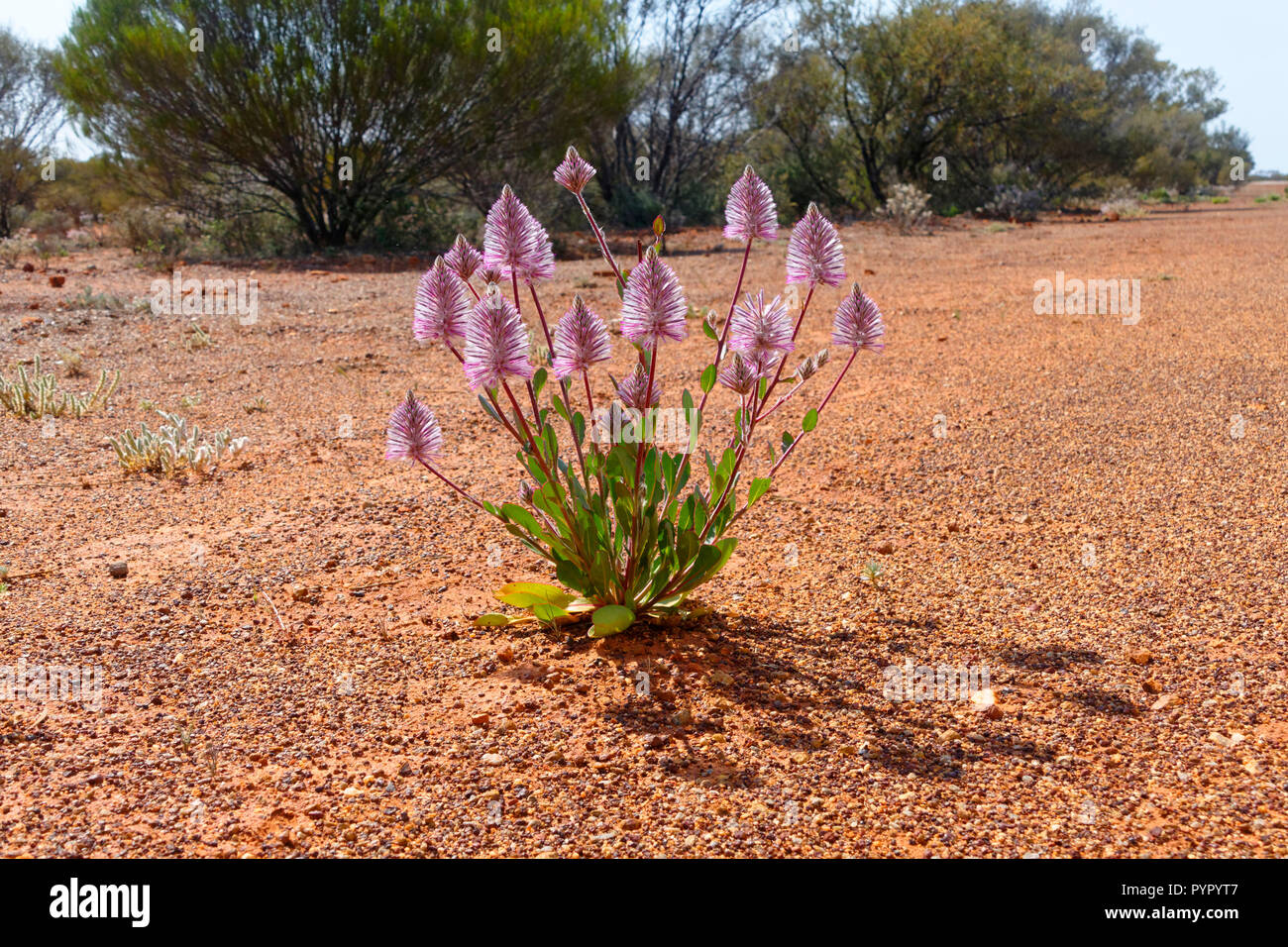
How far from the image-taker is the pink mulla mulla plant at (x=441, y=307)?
2.31 meters

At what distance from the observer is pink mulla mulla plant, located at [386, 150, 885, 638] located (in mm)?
2191

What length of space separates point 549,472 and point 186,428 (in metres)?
3.18

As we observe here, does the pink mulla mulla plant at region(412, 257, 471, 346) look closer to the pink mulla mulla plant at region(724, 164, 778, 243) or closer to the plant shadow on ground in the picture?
the pink mulla mulla plant at region(724, 164, 778, 243)

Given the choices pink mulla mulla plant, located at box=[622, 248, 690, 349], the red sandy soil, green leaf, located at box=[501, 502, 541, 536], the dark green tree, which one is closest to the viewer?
the red sandy soil

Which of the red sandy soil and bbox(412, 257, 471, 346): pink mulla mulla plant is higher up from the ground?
bbox(412, 257, 471, 346): pink mulla mulla plant

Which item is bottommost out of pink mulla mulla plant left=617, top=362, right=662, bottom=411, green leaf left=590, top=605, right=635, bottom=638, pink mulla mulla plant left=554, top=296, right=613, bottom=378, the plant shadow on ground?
the plant shadow on ground

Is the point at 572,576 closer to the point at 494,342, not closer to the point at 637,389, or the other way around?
the point at 637,389

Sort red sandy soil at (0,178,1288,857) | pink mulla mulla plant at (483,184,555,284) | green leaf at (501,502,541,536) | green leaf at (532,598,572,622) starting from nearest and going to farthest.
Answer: red sandy soil at (0,178,1288,857) < pink mulla mulla plant at (483,184,555,284) < green leaf at (501,502,541,536) < green leaf at (532,598,572,622)

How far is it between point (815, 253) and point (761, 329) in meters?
0.21

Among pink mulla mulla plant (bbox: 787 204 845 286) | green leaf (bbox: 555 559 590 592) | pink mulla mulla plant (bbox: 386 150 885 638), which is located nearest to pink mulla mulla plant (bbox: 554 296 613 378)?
pink mulla mulla plant (bbox: 386 150 885 638)

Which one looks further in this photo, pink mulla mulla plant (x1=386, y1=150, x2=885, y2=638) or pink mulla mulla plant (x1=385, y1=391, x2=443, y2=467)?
pink mulla mulla plant (x1=385, y1=391, x2=443, y2=467)

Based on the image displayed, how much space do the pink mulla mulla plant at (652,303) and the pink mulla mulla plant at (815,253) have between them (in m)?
0.35

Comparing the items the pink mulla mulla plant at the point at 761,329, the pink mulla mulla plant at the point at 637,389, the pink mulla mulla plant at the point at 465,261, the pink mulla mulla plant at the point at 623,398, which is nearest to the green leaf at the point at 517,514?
the pink mulla mulla plant at the point at 623,398

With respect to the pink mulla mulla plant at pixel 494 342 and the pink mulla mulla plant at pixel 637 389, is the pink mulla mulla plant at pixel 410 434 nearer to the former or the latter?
the pink mulla mulla plant at pixel 494 342
